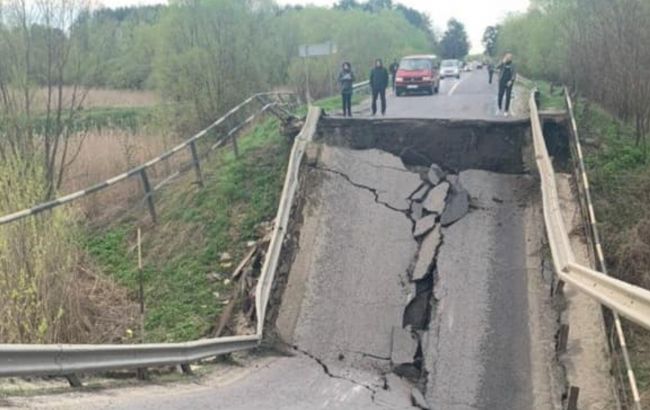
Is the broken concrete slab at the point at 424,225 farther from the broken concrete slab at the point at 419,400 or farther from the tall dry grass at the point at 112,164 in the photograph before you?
the tall dry grass at the point at 112,164

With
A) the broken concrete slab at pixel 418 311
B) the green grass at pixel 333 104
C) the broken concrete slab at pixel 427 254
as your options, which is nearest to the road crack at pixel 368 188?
the broken concrete slab at pixel 427 254

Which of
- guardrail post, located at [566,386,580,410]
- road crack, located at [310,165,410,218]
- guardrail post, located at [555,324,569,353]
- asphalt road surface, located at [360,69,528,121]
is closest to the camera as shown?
guardrail post, located at [566,386,580,410]

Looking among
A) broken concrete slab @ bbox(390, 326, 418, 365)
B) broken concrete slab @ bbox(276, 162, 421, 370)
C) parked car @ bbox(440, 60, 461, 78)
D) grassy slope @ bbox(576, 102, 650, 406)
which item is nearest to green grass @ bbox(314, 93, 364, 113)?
grassy slope @ bbox(576, 102, 650, 406)

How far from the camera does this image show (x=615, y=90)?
670 inches

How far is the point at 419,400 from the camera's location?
837 cm

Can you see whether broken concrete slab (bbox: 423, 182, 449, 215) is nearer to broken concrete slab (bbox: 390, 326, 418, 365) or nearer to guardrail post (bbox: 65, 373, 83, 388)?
broken concrete slab (bbox: 390, 326, 418, 365)

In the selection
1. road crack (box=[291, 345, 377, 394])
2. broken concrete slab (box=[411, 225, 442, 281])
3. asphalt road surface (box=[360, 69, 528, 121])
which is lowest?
road crack (box=[291, 345, 377, 394])

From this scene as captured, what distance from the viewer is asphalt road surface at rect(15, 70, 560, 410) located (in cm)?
806

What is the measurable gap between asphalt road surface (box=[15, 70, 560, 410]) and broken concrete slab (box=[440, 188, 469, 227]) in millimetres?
67

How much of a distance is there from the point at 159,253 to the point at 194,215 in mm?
1100

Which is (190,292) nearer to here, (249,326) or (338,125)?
(249,326)

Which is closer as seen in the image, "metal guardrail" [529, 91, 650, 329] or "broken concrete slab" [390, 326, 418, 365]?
"metal guardrail" [529, 91, 650, 329]

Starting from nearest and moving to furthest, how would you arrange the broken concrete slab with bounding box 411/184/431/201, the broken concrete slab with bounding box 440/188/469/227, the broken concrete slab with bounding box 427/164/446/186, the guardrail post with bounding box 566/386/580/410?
the guardrail post with bounding box 566/386/580/410, the broken concrete slab with bounding box 440/188/469/227, the broken concrete slab with bounding box 411/184/431/201, the broken concrete slab with bounding box 427/164/446/186

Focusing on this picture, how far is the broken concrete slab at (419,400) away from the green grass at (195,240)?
3263 mm
